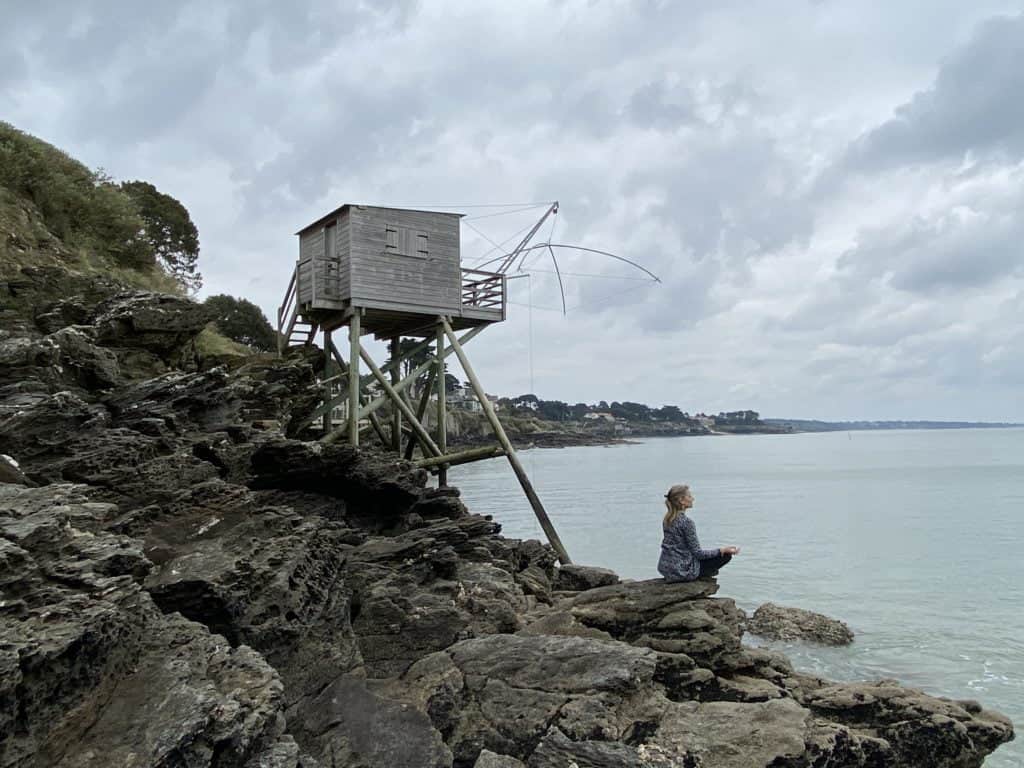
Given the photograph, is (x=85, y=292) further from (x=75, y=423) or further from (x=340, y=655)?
(x=340, y=655)

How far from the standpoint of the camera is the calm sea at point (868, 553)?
14289mm

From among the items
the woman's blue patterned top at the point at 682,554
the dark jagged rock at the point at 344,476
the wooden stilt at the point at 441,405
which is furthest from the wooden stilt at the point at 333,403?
the woman's blue patterned top at the point at 682,554

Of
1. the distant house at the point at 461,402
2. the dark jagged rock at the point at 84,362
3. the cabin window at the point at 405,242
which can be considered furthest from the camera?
the distant house at the point at 461,402

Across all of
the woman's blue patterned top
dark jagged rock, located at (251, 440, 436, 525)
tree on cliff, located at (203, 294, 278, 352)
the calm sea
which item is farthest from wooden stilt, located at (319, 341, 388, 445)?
tree on cliff, located at (203, 294, 278, 352)

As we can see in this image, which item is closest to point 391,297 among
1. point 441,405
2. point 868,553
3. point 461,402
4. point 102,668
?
point 441,405

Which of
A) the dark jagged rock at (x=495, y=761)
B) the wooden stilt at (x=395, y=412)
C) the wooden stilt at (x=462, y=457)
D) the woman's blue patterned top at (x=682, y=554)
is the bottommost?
the dark jagged rock at (x=495, y=761)

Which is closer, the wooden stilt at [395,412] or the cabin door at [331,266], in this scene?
the cabin door at [331,266]

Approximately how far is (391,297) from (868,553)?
1943 centimetres

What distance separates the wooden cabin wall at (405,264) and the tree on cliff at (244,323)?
76.3ft

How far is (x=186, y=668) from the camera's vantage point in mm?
5465

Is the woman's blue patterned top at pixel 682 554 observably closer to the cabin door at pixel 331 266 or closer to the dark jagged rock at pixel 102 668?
the dark jagged rock at pixel 102 668

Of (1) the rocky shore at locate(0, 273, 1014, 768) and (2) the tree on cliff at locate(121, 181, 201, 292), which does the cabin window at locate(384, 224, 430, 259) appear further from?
(2) the tree on cliff at locate(121, 181, 201, 292)

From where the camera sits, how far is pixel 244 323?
41.4 meters

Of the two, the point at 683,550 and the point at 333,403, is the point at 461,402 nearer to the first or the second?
the point at 333,403
